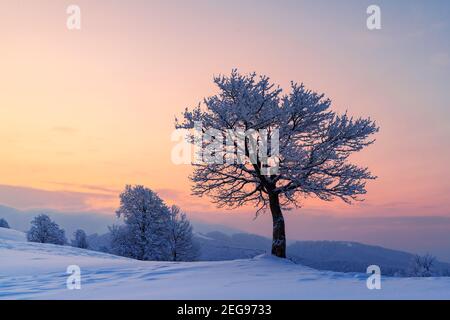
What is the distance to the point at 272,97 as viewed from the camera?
17125mm

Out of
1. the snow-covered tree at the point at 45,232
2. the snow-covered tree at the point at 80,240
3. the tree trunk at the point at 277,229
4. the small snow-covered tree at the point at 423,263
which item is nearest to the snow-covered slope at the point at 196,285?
the tree trunk at the point at 277,229

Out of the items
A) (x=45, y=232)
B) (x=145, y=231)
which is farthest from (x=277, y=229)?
(x=45, y=232)

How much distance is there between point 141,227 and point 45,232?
1088 cm

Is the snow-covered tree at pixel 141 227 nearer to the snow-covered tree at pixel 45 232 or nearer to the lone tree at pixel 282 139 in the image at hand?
the snow-covered tree at pixel 45 232

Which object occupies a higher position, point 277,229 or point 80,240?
point 277,229

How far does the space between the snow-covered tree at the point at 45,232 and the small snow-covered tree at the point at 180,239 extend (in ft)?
38.9

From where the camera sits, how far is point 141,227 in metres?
37.1

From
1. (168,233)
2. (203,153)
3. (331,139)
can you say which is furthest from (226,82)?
(168,233)

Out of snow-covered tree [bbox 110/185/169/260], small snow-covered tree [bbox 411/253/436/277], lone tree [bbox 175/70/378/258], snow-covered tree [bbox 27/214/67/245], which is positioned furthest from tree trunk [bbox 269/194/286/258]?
snow-covered tree [bbox 27/214/67/245]

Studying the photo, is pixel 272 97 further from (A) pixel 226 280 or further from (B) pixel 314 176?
(A) pixel 226 280

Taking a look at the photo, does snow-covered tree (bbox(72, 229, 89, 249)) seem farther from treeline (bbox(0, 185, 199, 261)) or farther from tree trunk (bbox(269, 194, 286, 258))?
tree trunk (bbox(269, 194, 286, 258))

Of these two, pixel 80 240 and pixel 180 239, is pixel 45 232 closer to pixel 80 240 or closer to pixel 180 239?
pixel 80 240

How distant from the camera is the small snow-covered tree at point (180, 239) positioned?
38531 mm

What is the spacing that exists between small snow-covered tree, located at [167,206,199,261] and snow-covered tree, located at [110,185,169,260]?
849 mm
